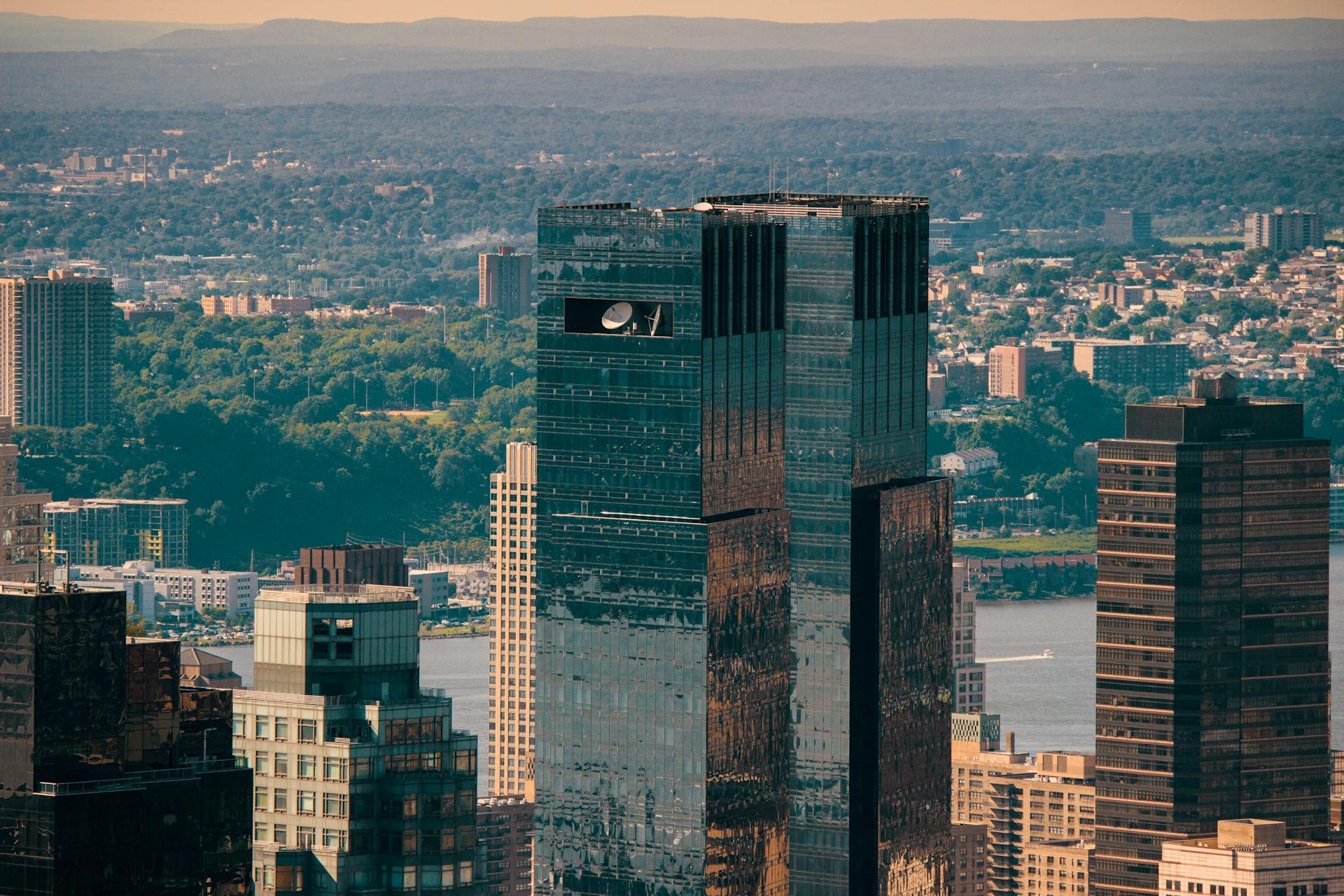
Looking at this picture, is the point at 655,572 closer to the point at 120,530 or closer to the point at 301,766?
the point at 301,766

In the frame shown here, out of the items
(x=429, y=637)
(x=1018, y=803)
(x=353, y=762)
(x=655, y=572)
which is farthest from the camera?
(x=429, y=637)

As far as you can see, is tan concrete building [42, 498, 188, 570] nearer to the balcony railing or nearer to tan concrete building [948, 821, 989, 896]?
tan concrete building [948, 821, 989, 896]

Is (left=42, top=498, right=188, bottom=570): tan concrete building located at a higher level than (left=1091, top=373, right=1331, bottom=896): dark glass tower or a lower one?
lower

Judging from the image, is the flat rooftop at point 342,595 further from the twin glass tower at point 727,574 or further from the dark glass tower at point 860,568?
the dark glass tower at point 860,568

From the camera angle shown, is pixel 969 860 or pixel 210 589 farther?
pixel 210 589

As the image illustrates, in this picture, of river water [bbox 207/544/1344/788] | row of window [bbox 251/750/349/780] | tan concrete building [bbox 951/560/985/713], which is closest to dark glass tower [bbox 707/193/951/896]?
row of window [bbox 251/750/349/780]

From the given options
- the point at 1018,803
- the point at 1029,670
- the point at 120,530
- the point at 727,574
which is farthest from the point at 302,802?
the point at 120,530
